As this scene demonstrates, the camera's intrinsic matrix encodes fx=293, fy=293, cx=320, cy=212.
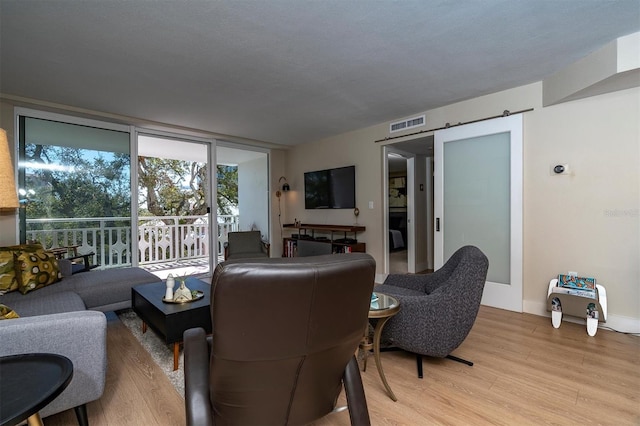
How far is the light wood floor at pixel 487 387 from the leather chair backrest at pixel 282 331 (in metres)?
0.69

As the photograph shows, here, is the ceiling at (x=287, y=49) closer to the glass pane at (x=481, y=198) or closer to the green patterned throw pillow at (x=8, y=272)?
the glass pane at (x=481, y=198)

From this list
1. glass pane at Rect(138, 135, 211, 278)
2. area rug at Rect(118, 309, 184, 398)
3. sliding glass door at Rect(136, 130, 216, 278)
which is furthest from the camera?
glass pane at Rect(138, 135, 211, 278)

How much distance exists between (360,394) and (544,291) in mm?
2805

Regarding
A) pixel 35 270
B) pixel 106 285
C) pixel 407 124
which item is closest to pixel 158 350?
pixel 106 285

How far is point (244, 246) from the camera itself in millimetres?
4715

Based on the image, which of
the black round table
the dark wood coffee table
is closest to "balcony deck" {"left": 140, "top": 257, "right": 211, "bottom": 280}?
the dark wood coffee table

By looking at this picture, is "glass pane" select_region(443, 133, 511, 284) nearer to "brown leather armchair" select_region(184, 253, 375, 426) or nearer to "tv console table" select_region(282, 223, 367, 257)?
"tv console table" select_region(282, 223, 367, 257)

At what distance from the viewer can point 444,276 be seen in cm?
239

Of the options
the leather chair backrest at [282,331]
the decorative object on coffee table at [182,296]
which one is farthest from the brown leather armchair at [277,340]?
the decorative object on coffee table at [182,296]

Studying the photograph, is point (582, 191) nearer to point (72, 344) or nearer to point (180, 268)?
point (72, 344)

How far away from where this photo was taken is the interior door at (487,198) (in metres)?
3.17

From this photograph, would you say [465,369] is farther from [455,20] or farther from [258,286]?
[455,20]

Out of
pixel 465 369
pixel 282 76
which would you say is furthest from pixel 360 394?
pixel 282 76

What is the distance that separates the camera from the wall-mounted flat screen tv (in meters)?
4.82
